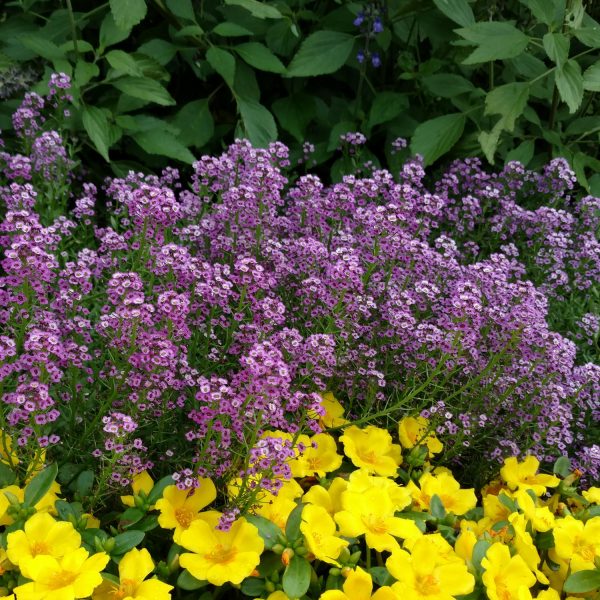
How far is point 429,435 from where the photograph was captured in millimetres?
2109

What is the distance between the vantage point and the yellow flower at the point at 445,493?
1916 millimetres

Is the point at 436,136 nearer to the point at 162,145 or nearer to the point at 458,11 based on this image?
the point at 458,11

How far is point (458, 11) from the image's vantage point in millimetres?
3170

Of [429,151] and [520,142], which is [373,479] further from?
[520,142]

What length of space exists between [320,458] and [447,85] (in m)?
2.12

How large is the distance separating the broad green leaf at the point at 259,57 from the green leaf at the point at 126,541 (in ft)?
7.40

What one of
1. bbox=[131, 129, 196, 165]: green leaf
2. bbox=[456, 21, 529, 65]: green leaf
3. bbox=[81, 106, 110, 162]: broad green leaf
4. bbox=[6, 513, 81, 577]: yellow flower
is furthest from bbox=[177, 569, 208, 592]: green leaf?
bbox=[456, 21, 529, 65]: green leaf

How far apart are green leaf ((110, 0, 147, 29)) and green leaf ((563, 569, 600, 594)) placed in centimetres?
224

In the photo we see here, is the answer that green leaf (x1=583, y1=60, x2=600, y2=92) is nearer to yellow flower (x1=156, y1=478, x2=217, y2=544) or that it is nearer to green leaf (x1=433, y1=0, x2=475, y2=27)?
green leaf (x1=433, y1=0, x2=475, y2=27)

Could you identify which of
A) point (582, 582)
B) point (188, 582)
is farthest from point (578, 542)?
point (188, 582)

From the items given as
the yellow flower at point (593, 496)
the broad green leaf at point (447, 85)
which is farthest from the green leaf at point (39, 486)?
the broad green leaf at point (447, 85)

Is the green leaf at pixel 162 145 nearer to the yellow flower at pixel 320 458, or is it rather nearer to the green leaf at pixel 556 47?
the green leaf at pixel 556 47

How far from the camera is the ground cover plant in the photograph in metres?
1.53

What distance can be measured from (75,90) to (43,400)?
1.87 metres
